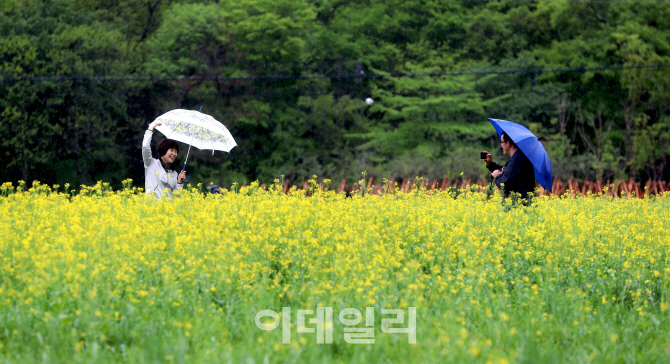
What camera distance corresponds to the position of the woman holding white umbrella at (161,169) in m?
7.49

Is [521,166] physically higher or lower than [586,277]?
higher

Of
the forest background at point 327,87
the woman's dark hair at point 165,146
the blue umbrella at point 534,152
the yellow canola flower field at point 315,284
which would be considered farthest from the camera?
the forest background at point 327,87

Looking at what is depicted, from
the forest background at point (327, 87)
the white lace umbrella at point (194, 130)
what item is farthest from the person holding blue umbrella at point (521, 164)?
the forest background at point (327, 87)

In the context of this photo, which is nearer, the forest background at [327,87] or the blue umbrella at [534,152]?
the blue umbrella at [534,152]

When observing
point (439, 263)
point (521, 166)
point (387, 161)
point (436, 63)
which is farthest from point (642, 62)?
point (439, 263)

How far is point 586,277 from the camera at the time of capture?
6309 mm

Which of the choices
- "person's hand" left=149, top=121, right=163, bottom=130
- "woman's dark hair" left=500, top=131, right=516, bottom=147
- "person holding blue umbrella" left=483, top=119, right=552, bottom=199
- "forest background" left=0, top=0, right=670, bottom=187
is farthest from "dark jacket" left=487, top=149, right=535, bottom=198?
"forest background" left=0, top=0, right=670, bottom=187

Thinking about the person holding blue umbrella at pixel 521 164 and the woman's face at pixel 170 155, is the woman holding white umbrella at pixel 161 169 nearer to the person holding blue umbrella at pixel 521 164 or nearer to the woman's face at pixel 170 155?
the woman's face at pixel 170 155

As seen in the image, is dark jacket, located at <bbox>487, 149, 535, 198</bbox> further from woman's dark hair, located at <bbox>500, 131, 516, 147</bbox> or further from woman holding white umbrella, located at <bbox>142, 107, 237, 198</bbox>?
woman holding white umbrella, located at <bbox>142, 107, 237, 198</bbox>

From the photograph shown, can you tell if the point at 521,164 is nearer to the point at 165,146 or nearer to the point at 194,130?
the point at 194,130

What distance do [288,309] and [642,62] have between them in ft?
89.1

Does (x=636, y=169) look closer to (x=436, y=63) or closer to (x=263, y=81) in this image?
(x=436, y=63)

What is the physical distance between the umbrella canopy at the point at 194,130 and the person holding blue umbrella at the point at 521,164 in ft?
9.97

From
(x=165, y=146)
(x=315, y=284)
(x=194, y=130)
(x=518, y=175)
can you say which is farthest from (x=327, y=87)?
(x=315, y=284)
